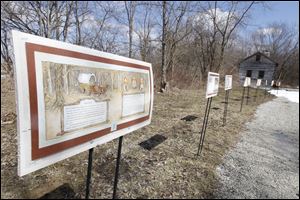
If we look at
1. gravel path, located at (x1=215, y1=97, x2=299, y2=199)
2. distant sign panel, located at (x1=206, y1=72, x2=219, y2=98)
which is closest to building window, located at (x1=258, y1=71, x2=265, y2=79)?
gravel path, located at (x1=215, y1=97, x2=299, y2=199)

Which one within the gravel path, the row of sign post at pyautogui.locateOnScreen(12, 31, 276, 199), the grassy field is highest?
the row of sign post at pyautogui.locateOnScreen(12, 31, 276, 199)

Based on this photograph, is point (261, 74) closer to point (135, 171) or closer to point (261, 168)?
point (261, 168)

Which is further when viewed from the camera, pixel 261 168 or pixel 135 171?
pixel 261 168

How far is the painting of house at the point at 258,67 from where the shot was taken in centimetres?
3512

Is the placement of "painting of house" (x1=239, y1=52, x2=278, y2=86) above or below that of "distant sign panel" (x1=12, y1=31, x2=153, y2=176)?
above

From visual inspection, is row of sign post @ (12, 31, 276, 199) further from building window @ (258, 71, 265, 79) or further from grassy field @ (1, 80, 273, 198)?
building window @ (258, 71, 265, 79)

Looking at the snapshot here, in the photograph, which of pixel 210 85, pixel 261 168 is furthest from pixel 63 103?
pixel 261 168

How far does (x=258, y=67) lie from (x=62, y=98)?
135 feet

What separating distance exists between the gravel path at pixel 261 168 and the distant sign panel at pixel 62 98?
6.57 ft

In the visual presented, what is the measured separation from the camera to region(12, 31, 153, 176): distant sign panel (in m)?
0.96

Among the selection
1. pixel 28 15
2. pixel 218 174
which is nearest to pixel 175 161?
pixel 218 174

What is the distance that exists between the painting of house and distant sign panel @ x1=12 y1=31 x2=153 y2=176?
123 feet

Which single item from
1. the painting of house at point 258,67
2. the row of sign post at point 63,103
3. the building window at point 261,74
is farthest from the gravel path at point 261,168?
the building window at point 261,74

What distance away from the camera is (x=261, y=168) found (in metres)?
3.36
